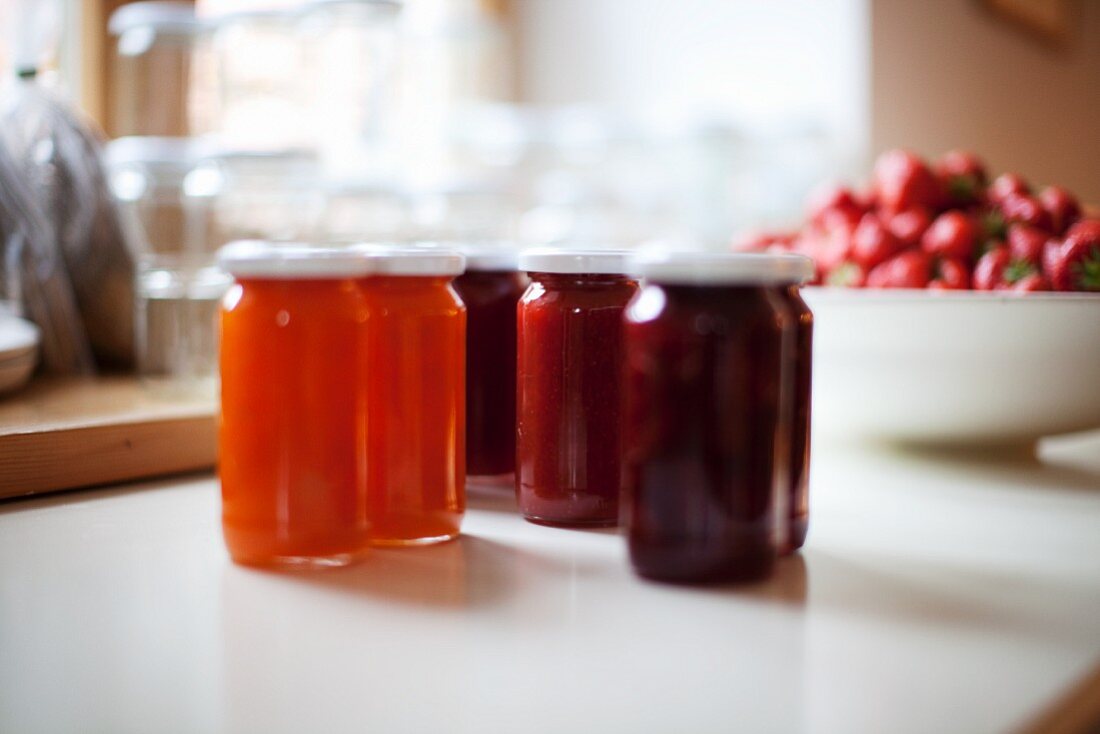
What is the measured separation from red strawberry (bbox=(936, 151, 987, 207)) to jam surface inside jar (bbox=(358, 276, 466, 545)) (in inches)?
27.1

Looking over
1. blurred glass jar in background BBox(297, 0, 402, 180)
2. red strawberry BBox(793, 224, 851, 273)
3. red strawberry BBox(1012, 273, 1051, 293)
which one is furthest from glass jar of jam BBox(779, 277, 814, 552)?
blurred glass jar in background BBox(297, 0, 402, 180)

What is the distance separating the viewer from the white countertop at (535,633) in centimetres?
41

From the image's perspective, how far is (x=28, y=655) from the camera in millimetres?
477

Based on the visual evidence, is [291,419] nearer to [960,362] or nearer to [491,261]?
[491,261]

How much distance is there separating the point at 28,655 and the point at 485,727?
0.69 feet

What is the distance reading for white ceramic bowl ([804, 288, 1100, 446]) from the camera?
34.5 inches

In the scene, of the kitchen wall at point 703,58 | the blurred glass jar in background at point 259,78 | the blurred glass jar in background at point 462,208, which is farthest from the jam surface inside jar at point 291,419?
the kitchen wall at point 703,58

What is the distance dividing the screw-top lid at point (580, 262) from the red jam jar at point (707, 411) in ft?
0.27

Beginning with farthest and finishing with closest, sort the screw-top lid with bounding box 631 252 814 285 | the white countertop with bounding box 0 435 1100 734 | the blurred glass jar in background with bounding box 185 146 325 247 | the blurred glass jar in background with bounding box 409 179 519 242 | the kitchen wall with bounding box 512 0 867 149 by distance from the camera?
the kitchen wall with bounding box 512 0 867 149
the blurred glass jar in background with bounding box 409 179 519 242
the blurred glass jar in background with bounding box 185 146 325 247
the screw-top lid with bounding box 631 252 814 285
the white countertop with bounding box 0 435 1100 734

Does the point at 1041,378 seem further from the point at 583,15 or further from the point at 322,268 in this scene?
the point at 583,15

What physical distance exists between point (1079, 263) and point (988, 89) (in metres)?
2.22

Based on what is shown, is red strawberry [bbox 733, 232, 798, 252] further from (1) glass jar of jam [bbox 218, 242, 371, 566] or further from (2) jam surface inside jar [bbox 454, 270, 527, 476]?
(1) glass jar of jam [bbox 218, 242, 371, 566]

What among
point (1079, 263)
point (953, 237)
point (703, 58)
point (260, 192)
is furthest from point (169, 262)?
point (703, 58)

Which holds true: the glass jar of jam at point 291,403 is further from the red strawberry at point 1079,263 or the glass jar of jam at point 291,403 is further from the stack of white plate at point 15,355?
the red strawberry at point 1079,263
